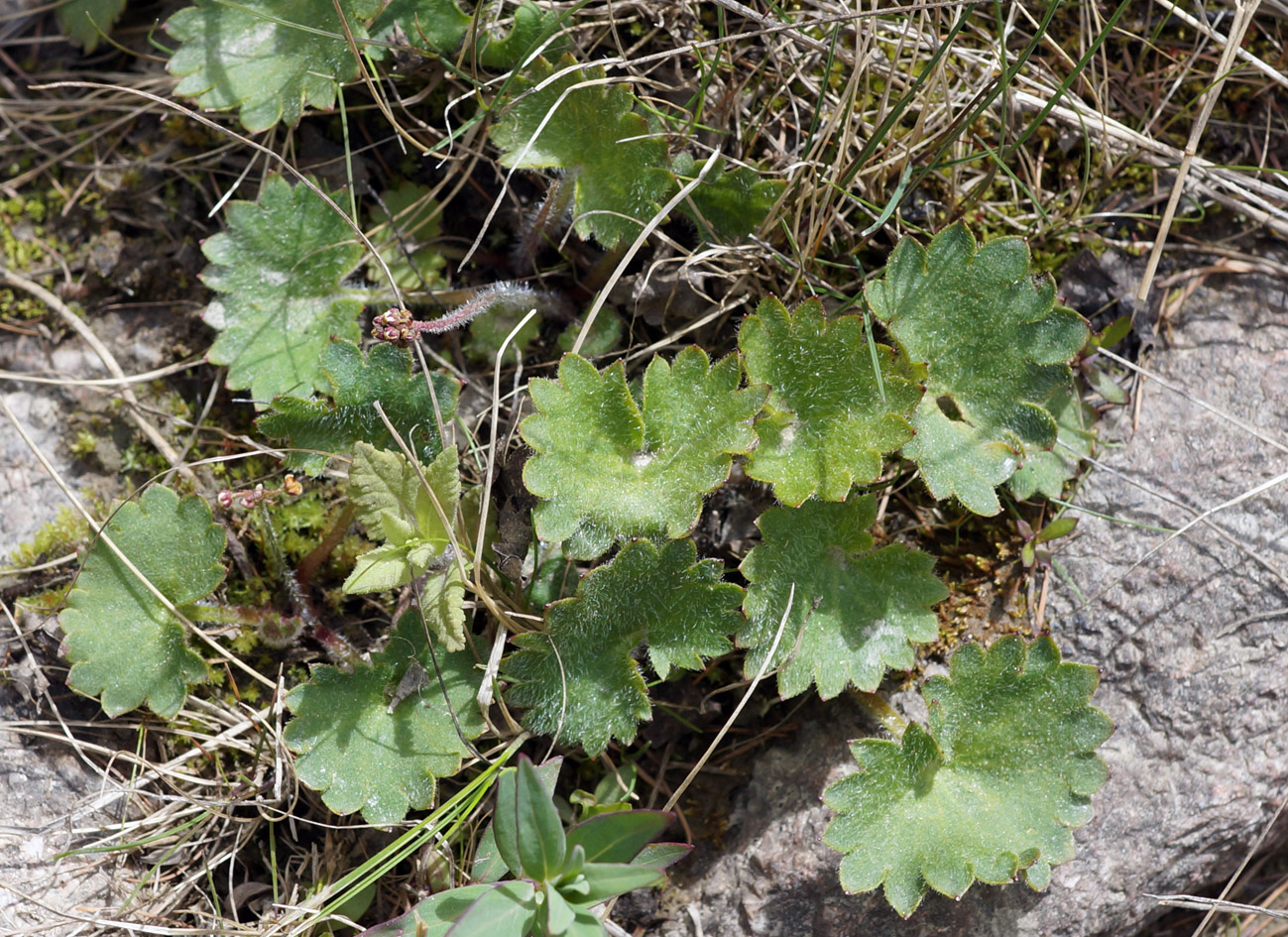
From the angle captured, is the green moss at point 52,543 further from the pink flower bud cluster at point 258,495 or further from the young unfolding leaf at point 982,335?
the young unfolding leaf at point 982,335

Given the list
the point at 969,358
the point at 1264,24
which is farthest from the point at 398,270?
the point at 1264,24

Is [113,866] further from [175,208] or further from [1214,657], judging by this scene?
[1214,657]

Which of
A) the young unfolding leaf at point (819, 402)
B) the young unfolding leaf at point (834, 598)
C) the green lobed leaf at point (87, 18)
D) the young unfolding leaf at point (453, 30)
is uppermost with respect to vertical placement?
the young unfolding leaf at point (453, 30)

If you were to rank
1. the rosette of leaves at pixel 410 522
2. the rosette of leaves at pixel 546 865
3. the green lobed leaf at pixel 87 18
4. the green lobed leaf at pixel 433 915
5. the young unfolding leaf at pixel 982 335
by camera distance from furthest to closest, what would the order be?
the green lobed leaf at pixel 87 18 → the young unfolding leaf at pixel 982 335 → the rosette of leaves at pixel 410 522 → the green lobed leaf at pixel 433 915 → the rosette of leaves at pixel 546 865

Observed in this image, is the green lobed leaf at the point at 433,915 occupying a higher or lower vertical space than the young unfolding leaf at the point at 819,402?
lower

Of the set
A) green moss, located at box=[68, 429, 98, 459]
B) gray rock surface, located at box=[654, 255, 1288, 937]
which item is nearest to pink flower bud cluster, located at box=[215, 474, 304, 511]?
green moss, located at box=[68, 429, 98, 459]

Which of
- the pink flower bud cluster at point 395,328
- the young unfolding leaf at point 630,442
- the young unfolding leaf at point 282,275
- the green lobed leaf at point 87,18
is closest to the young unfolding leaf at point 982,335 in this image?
the young unfolding leaf at point 630,442

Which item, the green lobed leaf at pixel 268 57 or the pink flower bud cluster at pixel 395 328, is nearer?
the pink flower bud cluster at pixel 395 328
